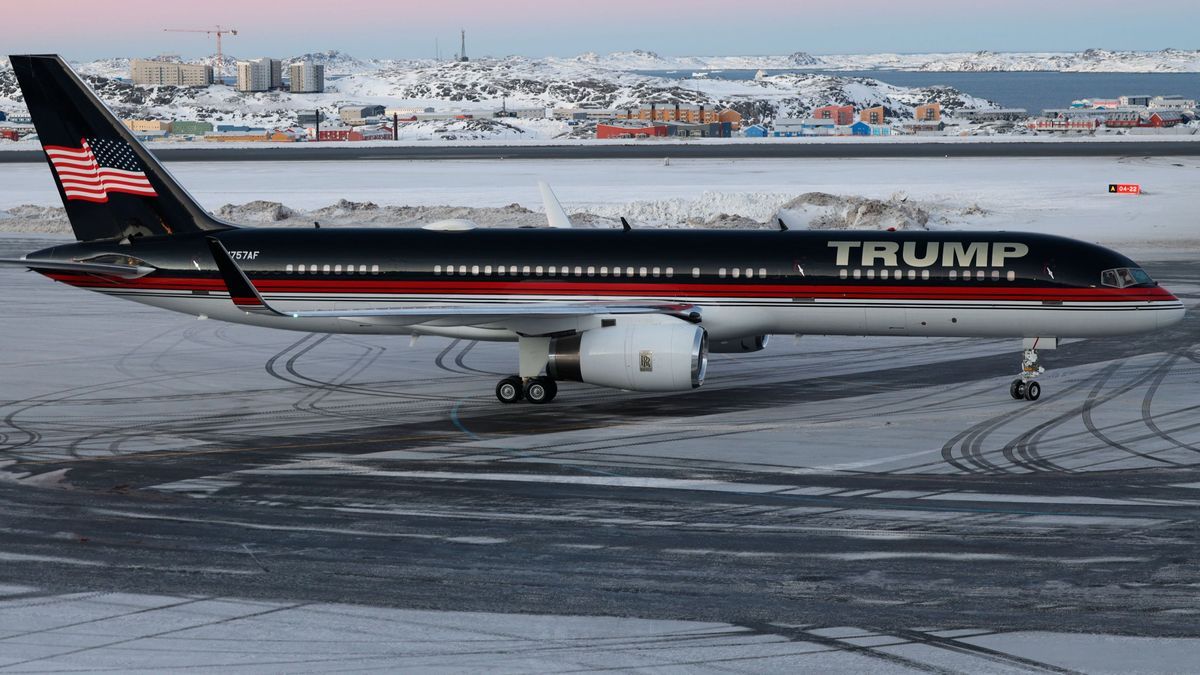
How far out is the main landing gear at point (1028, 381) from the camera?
3469 centimetres

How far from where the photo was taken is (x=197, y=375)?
38688mm

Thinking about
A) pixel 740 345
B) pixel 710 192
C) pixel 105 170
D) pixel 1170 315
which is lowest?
pixel 740 345

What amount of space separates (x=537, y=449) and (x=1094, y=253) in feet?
50.7

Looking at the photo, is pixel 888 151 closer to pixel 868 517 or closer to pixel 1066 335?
pixel 1066 335

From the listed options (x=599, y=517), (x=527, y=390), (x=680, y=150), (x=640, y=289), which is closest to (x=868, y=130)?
(x=680, y=150)

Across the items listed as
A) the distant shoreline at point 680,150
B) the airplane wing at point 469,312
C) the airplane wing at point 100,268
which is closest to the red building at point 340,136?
the distant shoreline at point 680,150

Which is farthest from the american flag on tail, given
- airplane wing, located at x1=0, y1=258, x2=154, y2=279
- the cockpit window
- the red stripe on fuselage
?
the cockpit window

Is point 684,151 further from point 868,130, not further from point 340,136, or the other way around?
point 340,136

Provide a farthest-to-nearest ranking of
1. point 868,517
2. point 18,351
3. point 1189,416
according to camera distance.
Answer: point 18,351 < point 1189,416 < point 868,517

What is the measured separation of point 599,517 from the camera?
24.3 metres

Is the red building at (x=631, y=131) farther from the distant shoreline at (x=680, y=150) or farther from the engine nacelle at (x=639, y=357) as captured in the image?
the engine nacelle at (x=639, y=357)

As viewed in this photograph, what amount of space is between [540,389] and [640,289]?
12.2 feet

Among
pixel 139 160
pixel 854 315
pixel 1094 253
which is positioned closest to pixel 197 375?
pixel 139 160

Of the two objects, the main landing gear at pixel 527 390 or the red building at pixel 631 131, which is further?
the red building at pixel 631 131
